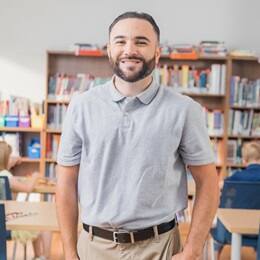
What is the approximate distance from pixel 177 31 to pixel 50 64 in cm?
145

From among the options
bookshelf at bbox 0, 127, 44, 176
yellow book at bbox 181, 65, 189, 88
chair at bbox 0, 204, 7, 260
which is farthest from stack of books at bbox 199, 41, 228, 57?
chair at bbox 0, 204, 7, 260

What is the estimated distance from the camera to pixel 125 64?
5.06 ft

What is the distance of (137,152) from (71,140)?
0.23 metres

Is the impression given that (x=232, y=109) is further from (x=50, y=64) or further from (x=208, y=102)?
(x=50, y=64)

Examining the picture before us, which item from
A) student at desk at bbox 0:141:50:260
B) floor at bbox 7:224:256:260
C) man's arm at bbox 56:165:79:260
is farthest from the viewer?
floor at bbox 7:224:256:260

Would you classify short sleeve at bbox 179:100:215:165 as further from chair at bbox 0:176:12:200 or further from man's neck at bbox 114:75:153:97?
chair at bbox 0:176:12:200

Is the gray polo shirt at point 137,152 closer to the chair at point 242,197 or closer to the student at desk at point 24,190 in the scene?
the chair at point 242,197

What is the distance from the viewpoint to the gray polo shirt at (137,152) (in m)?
1.54

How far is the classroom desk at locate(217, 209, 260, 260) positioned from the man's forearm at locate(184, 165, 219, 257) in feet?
3.58

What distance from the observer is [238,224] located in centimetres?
271

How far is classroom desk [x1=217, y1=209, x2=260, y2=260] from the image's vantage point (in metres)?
2.66

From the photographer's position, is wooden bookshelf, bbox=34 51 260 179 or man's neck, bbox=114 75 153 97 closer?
man's neck, bbox=114 75 153 97

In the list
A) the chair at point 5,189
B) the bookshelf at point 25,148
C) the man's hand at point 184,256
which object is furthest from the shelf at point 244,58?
the man's hand at point 184,256

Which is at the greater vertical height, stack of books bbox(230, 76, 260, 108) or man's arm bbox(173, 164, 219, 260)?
stack of books bbox(230, 76, 260, 108)
